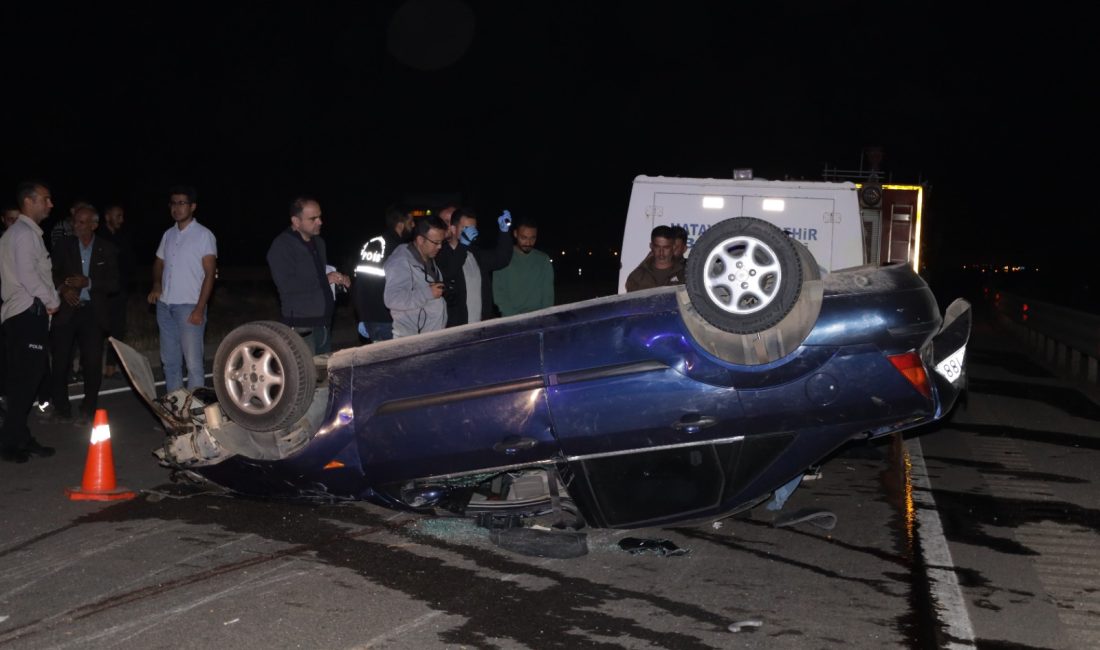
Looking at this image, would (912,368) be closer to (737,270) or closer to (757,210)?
(737,270)

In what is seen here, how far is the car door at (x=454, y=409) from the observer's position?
18.7 ft

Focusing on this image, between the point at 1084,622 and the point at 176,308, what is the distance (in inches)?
→ 268

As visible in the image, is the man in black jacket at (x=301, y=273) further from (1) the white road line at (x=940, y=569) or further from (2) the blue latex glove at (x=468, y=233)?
(1) the white road line at (x=940, y=569)

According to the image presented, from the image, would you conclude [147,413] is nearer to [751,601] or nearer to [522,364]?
[522,364]

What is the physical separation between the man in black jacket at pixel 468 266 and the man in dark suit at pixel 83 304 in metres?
3.14

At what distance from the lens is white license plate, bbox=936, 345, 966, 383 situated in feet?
19.2

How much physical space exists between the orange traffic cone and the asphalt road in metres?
0.17

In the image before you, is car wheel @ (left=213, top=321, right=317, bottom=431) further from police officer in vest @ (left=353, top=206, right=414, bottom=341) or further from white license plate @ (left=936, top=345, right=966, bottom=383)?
white license plate @ (left=936, top=345, right=966, bottom=383)

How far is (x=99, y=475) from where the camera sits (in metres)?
7.26

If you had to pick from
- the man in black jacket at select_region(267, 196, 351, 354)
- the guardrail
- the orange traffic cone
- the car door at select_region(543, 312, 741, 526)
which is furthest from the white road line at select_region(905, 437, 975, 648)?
the guardrail

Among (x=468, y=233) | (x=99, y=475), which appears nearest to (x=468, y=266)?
(x=468, y=233)

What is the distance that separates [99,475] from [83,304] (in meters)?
3.17

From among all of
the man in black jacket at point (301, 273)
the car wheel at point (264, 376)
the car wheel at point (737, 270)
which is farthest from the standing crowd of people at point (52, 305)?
the car wheel at point (737, 270)

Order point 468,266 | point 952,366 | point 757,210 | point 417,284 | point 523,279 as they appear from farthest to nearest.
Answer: point 523,279
point 757,210
point 468,266
point 417,284
point 952,366
